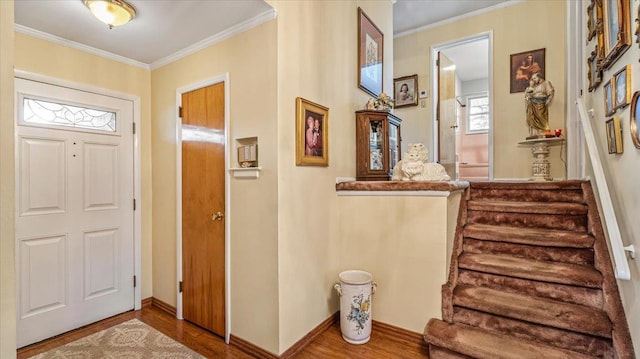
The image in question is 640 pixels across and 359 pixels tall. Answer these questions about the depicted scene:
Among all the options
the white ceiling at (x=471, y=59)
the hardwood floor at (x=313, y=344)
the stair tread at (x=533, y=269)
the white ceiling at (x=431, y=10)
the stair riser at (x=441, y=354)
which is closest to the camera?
the stair riser at (x=441, y=354)

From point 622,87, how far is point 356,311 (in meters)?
2.18

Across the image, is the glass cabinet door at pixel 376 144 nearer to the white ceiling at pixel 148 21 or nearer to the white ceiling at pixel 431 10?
the white ceiling at pixel 148 21

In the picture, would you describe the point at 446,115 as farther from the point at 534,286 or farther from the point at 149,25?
the point at 149,25

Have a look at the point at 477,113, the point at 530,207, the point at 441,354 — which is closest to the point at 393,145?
the point at 530,207

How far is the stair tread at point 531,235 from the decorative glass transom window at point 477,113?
4.81m

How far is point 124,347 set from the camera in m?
2.22

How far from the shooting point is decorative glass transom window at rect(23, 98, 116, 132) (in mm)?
2268

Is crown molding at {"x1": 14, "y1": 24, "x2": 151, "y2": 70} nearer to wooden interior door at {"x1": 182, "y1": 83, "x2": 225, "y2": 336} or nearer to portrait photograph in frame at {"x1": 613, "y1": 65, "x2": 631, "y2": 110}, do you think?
wooden interior door at {"x1": 182, "y1": 83, "x2": 225, "y2": 336}

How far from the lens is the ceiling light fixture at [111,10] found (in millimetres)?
1811

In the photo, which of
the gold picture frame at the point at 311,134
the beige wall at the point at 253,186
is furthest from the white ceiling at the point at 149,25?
the gold picture frame at the point at 311,134

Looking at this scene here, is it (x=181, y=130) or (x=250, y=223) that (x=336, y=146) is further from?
(x=181, y=130)

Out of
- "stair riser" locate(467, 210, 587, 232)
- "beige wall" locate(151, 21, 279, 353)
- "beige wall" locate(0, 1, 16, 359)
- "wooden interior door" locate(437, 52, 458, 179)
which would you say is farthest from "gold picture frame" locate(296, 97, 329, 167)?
"wooden interior door" locate(437, 52, 458, 179)

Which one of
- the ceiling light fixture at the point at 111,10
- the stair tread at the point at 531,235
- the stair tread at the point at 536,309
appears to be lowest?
the stair tread at the point at 536,309

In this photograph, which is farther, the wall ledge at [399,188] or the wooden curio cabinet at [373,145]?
the wooden curio cabinet at [373,145]
